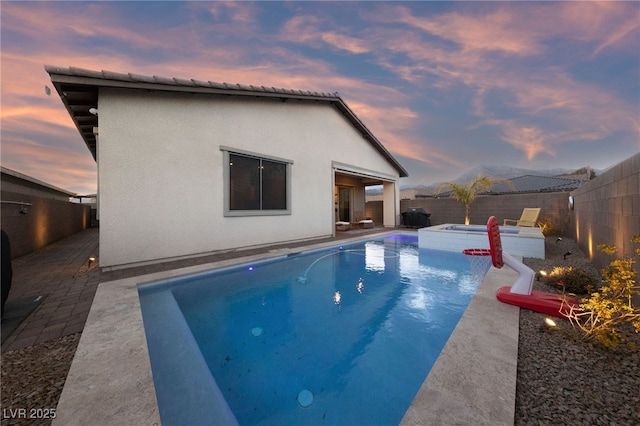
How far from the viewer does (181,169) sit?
6332 mm

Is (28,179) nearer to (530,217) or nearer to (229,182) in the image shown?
(229,182)

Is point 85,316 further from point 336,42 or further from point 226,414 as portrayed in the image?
point 336,42

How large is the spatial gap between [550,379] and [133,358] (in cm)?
345

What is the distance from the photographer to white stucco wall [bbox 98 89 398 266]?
5441mm

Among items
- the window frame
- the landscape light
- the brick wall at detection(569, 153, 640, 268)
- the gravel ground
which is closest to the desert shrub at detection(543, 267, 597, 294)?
the brick wall at detection(569, 153, 640, 268)

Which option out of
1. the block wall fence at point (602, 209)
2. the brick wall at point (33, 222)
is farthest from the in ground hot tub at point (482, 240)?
the brick wall at point (33, 222)

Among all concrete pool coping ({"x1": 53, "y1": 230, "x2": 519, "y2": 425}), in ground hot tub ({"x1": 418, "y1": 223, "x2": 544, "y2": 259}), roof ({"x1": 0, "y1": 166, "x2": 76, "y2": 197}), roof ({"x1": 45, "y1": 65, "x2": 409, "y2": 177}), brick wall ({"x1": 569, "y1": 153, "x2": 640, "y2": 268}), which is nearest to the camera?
concrete pool coping ({"x1": 53, "y1": 230, "x2": 519, "y2": 425})

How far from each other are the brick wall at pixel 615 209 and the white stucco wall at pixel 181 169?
26.2 ft

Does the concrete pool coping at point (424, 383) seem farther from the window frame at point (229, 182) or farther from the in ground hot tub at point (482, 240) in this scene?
the in ground hot tub at point (482, 240)

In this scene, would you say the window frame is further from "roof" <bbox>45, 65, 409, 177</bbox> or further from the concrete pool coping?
the concrete pool coping

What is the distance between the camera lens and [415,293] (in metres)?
4.35

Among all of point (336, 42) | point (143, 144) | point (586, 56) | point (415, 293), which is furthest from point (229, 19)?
point (586, 56)

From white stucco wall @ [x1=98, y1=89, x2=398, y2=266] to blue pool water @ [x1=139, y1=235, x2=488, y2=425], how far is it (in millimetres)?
1998

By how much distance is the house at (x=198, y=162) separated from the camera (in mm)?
5406
